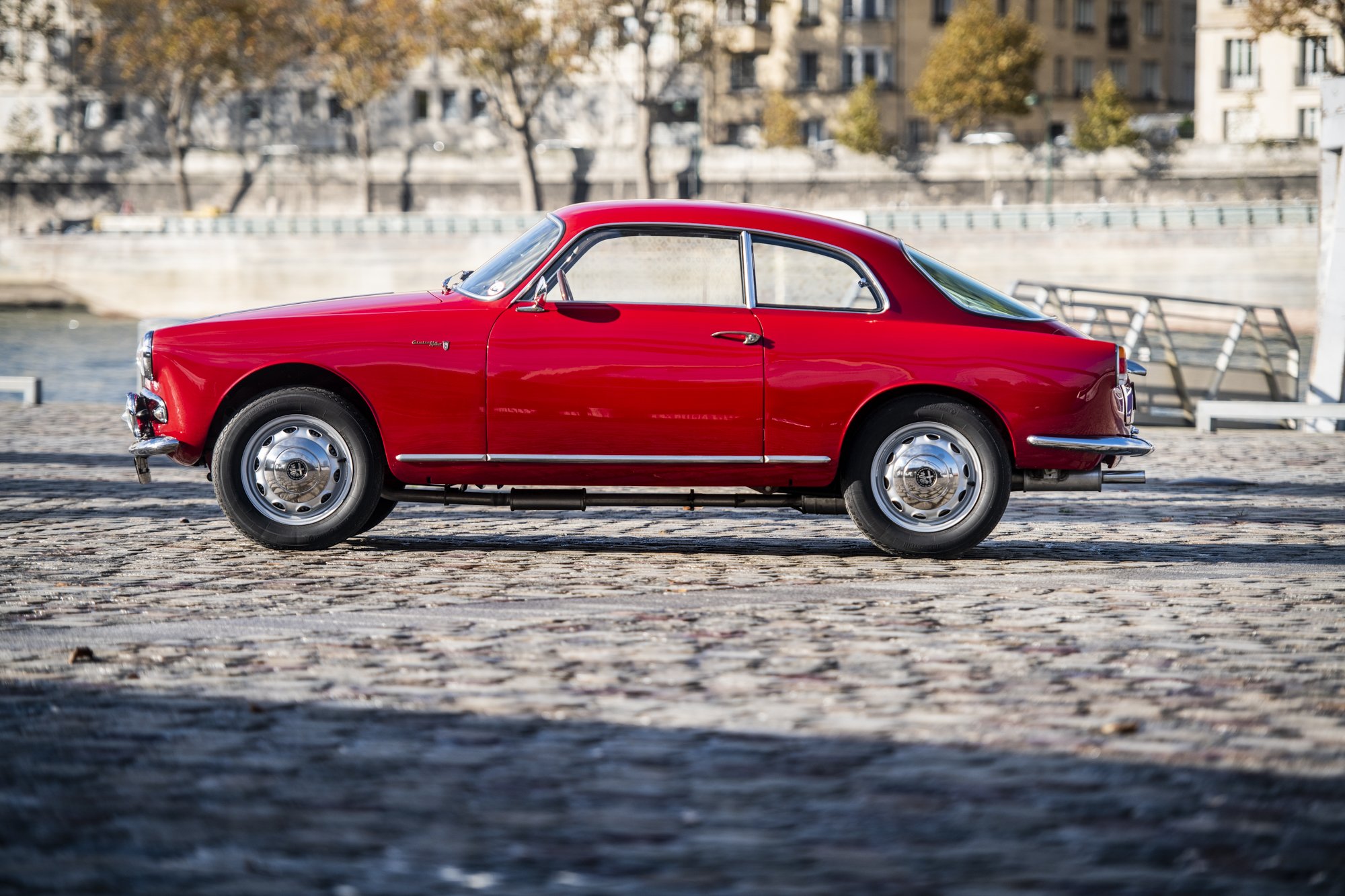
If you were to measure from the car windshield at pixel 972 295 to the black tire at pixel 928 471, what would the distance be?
50 centimetres

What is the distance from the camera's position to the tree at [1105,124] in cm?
7431

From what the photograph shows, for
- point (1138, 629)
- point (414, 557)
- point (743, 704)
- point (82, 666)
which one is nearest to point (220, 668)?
point (82, 666)

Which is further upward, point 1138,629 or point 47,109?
point 47,109

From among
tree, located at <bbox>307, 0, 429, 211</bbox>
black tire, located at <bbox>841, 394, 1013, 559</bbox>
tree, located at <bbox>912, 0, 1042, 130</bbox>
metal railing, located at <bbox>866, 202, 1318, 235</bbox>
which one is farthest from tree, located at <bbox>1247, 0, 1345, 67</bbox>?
black tire, located at <bbox>841, 394, 1013, 559</bbox>

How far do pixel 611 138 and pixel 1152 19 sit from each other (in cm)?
2963

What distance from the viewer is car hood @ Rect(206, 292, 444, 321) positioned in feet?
26.7

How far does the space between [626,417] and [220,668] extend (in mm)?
2754

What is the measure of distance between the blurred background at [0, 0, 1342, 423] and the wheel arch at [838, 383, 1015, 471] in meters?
44.8

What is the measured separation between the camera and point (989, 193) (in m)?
71.2

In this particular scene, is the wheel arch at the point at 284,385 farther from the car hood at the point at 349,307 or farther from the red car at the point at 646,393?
the car hood at the point at 349,307

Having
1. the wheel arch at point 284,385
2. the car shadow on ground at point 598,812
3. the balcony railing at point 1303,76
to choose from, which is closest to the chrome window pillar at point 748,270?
the wheel arch at point 284,385

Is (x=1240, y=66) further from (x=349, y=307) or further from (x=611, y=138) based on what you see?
(x=349, y=307)

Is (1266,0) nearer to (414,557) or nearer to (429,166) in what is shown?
(429,166)

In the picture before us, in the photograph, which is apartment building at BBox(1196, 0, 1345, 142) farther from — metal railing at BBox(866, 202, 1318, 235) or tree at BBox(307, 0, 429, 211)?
tree at BBox(307, 0, 429, 211)
